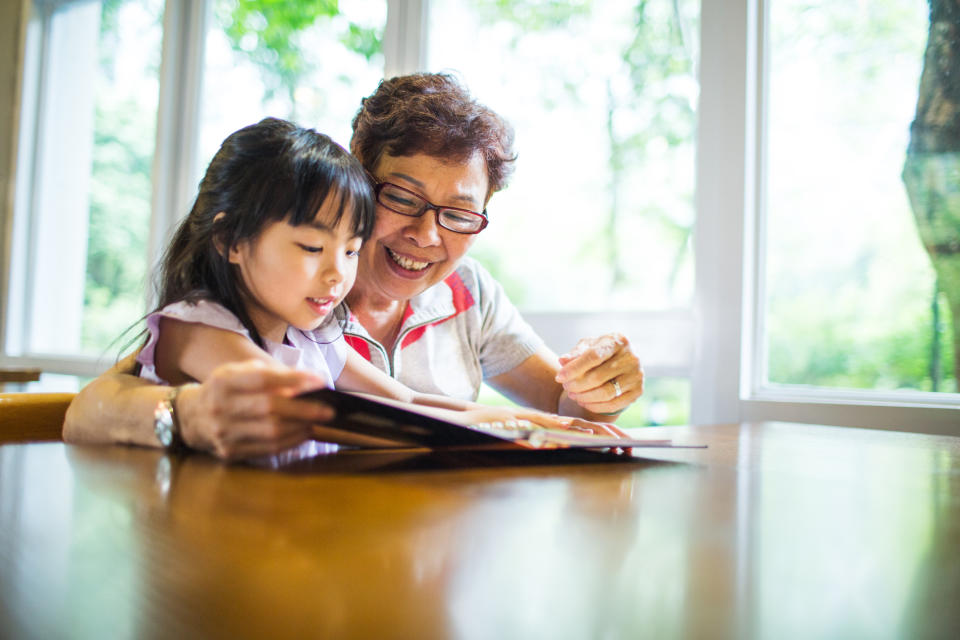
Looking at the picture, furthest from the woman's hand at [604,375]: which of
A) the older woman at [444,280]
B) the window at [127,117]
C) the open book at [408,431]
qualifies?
the window at [127,117]

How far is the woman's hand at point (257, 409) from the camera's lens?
1.77 feet

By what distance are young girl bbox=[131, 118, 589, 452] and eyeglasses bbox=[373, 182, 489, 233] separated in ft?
1.04

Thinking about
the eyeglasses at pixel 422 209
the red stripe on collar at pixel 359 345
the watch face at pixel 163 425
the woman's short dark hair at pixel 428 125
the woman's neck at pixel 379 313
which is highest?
the woman's short dark hair at pixel 428 125

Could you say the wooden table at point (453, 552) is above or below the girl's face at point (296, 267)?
below

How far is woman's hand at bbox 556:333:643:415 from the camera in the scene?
1238 mm

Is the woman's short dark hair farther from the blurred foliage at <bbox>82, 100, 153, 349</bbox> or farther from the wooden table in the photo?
the blurred foliage at <bbox>82, 100, 153, 349</bbox>

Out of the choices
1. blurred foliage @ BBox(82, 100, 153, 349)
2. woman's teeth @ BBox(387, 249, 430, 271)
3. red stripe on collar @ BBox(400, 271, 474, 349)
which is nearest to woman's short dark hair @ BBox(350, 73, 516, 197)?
woman's teeth @ BBox(387, 249, 430, 271)

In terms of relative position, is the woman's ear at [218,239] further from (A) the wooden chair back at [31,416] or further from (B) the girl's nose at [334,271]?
(A) the wooden chair back at [31,416]

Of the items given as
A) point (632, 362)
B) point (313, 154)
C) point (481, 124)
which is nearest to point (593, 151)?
point (481, 124)

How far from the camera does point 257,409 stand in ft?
1.85

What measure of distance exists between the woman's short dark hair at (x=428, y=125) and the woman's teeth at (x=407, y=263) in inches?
6.5

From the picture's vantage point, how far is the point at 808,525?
1.62 feet

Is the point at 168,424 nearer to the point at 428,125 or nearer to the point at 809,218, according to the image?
the point at 428,125

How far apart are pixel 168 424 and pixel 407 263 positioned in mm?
766
